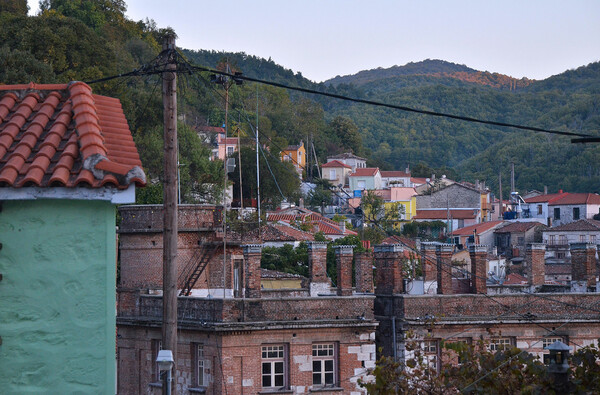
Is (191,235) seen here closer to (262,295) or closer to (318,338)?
(262,295)

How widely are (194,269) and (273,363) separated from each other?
24.7 feet

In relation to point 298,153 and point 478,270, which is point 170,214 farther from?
point 298,153

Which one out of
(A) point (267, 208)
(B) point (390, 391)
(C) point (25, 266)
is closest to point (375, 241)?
(A) point (267, 208)

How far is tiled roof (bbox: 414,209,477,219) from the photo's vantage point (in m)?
114

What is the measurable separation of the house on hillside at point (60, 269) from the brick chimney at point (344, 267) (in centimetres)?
2202

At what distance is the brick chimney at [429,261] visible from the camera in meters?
33.2

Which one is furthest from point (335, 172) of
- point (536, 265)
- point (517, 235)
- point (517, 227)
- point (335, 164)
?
point (536, 265)

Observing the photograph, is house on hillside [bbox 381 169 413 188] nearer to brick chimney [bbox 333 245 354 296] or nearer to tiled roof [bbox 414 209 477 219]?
tiled roof [bbox 414 209 477 219]

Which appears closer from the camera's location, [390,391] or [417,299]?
[390,391]

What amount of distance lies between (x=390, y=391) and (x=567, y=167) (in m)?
147

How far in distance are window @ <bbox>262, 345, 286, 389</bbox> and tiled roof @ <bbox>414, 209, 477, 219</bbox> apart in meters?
85.7

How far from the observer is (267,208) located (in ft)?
292

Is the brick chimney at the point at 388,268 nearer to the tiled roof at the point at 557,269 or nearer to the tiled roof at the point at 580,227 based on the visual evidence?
the tiled roof at the point at 557,269

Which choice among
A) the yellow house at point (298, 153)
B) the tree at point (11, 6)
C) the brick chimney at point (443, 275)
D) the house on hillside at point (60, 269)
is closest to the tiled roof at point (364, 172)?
the yellow house at point (298, 153)
